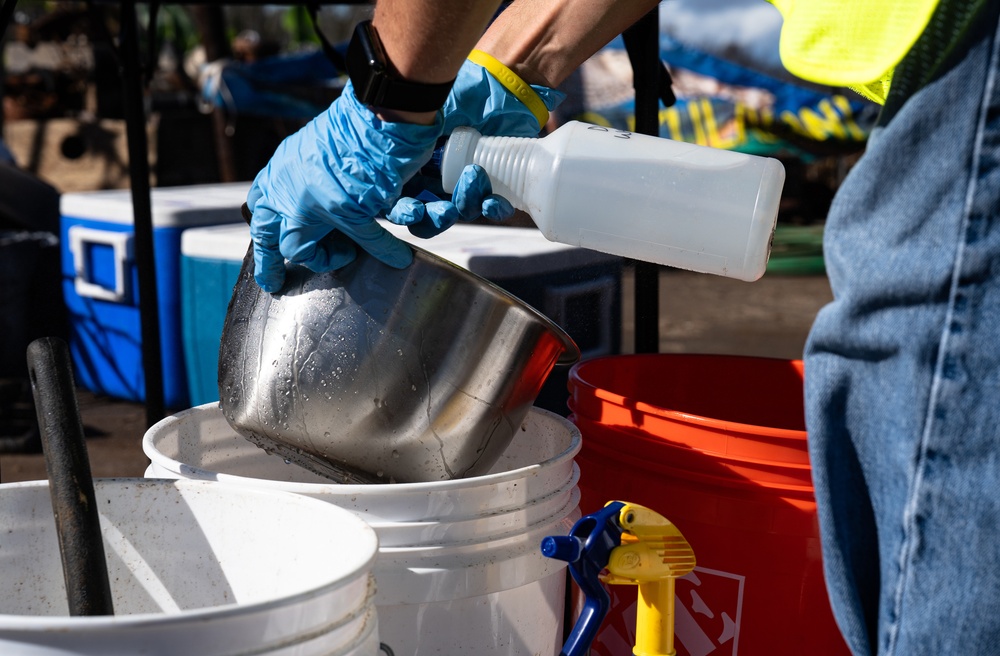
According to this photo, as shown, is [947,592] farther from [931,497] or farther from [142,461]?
[142,461]

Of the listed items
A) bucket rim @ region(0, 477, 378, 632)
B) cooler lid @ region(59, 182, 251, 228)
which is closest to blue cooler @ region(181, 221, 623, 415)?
cooler lid @ region(59, 182, 251, 228)

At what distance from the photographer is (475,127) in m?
1.14

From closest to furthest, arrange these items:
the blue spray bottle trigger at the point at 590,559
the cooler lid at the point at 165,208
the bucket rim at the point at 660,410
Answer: the blue spray bottle trigger at the point at 590,559
the bucket rim at the point at 660,410
the cooler lid at the point at 165,208

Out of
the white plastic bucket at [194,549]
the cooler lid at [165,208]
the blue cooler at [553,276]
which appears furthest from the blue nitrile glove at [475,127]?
the cooler lid at [165,208]

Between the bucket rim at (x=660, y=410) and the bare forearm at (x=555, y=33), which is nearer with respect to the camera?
the bucket rim at (x=660, y=410)

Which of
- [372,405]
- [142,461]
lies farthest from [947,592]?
[142,461]

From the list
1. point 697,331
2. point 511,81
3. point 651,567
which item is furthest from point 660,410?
point 697,331

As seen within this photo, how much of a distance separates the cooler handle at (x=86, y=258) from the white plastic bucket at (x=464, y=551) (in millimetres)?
1939

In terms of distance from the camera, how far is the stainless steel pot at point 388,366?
98 centimetres

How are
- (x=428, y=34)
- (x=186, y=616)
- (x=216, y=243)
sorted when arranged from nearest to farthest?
(x=186, y=616) → (x=428, y=34) → (x=216, y=243)

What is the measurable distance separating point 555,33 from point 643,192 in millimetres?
296

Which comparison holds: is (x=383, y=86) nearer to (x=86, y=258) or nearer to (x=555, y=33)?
(x=555, y=33)

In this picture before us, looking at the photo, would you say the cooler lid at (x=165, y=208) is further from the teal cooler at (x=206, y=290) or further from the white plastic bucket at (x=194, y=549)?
the white plastic bucket at (x=194, y=549)

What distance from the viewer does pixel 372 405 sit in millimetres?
988
